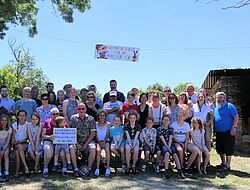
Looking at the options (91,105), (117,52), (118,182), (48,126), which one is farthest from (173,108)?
(117,52)

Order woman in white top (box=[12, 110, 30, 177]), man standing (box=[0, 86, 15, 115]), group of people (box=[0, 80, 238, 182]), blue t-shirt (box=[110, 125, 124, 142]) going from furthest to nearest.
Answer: man standing (box=[0, 86, 15, 115]) → blue t-shirt (box=[110, 125, 124, 142]) → group of people (box=[0, 80, 238, 182]) → woman in white top (box=[12, 110, 30, 177])

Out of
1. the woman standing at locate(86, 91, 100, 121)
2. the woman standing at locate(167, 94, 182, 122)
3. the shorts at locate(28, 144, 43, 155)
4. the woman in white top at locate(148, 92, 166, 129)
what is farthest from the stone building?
the shorts at locate(28, 144, 43, 155)

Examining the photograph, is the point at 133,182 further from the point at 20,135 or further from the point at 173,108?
the point at 20,135

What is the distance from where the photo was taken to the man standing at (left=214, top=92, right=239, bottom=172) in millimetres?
7270

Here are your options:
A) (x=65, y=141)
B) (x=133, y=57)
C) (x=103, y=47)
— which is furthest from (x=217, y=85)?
(x=65, y=141)

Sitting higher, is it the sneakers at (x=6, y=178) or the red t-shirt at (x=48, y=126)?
the red t-shirt at (x=48, y=126)

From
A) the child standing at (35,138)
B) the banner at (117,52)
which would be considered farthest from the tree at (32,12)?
the child standing at (35,138)

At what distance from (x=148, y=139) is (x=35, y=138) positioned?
2.30 metres

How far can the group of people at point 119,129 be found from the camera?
655cm

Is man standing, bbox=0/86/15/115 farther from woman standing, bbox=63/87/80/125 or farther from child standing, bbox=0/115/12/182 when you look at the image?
woman standing, bbox=63/87/80/125

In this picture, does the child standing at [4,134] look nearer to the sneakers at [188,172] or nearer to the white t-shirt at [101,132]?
the white t-shirt at [101,132]

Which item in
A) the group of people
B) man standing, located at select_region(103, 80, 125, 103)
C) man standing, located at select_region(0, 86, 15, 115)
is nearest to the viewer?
the group of people

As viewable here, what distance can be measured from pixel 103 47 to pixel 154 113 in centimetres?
437

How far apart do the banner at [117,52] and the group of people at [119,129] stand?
10.9ft
